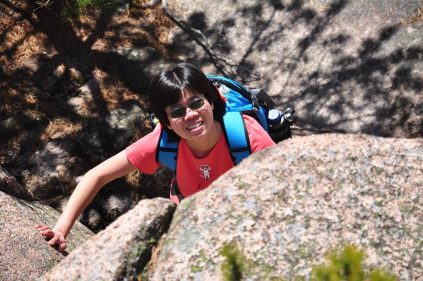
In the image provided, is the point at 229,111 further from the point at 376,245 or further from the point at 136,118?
the point at 136,118

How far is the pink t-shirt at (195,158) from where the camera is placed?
3.90 m

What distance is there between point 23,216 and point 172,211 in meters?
1.85

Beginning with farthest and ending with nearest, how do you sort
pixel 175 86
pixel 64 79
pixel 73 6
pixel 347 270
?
pixel 73 6 → pixel 64 79 → pixel 175 86 → pixel 347 270

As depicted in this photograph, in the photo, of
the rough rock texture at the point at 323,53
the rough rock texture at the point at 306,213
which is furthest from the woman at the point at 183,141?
the rough rock texture at the point at 323,53

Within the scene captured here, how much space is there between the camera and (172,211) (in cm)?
274

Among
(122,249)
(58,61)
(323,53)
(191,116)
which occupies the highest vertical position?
(58,61)

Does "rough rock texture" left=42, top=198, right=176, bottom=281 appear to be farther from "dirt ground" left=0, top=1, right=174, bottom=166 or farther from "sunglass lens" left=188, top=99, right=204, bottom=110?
"dirt ground" left=0, top=1, right=174, bottom=166

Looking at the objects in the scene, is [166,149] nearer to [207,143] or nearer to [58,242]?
[207,143]

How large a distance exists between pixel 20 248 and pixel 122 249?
1525 mm

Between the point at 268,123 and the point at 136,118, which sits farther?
the point at 136,118

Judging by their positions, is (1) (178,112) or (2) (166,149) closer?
(1) (178,112)

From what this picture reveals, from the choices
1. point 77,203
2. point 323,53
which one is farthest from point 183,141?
point 323,53

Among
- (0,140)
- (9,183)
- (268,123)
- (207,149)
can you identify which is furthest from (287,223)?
(0,140)

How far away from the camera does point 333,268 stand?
2.09 metres
